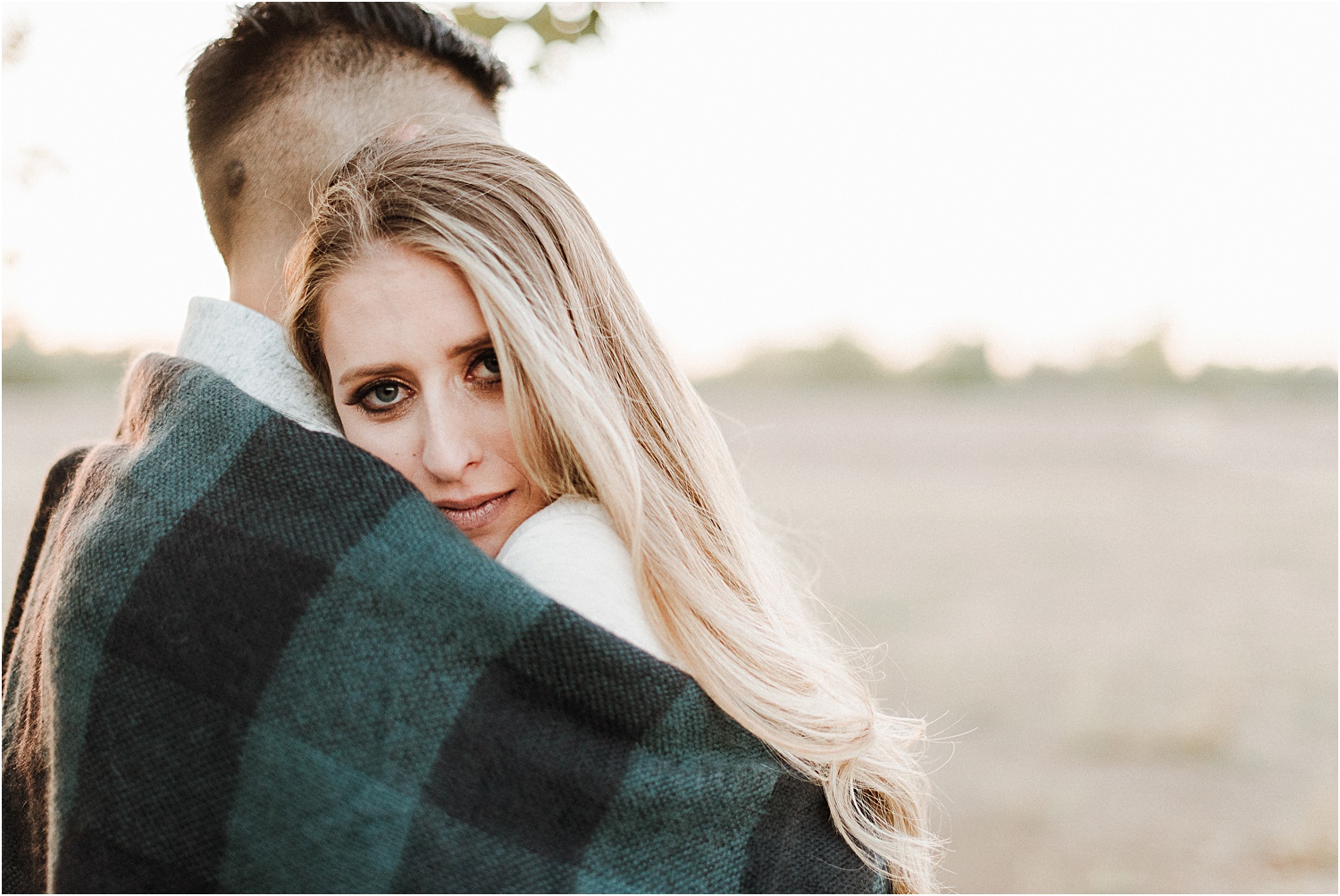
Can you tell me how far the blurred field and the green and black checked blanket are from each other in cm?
73

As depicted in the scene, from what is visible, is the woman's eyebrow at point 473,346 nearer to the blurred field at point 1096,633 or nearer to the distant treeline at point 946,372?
the blurred field at point 1096,633

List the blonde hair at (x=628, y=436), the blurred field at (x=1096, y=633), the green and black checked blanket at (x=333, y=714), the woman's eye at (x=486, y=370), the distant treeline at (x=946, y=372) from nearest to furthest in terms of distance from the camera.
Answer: the green and black checked blanket at (x=333, y=714) → the blonde hair at (x=628, y=436) → the woman's eye at (x=486, y=370) → the blurred field at (x=1096, y=633) → the distant treeline at (x=946, y=372)

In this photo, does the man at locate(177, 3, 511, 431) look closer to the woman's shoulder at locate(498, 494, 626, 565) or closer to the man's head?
the man's head

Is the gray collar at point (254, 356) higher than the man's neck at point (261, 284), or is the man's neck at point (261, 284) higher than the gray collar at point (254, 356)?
the man's neck at point (261, 284)

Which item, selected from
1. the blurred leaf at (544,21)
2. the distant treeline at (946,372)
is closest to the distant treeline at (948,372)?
the distant treeline at (946,372)

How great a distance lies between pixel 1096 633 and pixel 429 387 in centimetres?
1110

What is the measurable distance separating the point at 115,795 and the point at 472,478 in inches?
26.5

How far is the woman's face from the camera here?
155cm

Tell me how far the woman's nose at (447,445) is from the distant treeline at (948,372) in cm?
3065

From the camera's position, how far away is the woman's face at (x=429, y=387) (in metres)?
1.55

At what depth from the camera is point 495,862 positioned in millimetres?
1201

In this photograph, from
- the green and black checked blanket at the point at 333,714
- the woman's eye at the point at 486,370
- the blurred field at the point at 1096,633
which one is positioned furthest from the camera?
the blurred field at the point at 1096,633

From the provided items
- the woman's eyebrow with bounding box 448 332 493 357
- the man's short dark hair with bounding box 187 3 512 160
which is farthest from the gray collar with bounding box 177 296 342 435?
the man's short dark hair with bounding box 187 3 512 160

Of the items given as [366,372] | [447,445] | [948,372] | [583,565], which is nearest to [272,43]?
[366,372]
